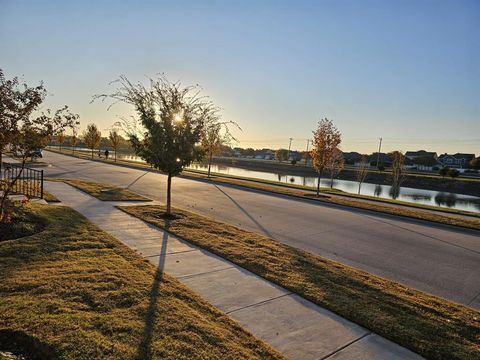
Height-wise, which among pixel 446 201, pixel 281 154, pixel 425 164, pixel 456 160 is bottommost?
pixel 446 201

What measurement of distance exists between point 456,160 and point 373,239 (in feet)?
364

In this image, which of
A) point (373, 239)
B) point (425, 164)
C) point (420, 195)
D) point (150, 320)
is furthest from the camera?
point (425, 164)

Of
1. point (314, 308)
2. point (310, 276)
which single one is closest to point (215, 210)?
point (310, 276)

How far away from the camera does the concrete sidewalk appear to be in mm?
3711

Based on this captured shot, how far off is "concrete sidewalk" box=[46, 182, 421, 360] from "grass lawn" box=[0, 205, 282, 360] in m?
0.26

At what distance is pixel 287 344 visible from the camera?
3.70 metres

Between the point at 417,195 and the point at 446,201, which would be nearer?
the point at 446,201

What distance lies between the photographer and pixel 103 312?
12.9 ft

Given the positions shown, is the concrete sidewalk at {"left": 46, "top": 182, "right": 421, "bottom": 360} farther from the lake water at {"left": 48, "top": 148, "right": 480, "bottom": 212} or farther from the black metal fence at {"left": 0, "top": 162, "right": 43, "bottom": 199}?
the lake water at {"left": 48, "top": 148, "right": 480, "bottom": 212}

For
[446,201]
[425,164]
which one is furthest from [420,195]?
[425,164]

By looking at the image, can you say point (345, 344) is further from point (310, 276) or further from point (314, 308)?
point (310, 276)

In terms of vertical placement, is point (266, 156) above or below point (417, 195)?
above

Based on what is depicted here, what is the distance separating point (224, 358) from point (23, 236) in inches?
217

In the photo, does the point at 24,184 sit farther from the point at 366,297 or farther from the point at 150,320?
the point at 366,297
